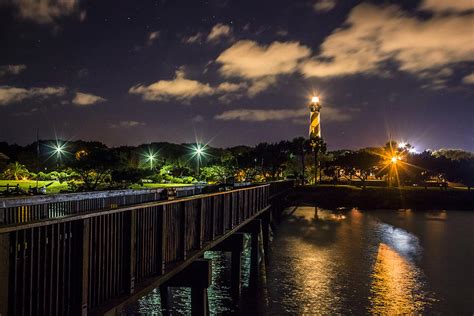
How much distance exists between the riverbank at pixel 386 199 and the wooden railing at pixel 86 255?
63.8 meters

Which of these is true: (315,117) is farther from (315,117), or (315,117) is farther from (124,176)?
(124,176)

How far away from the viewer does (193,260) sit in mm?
10492

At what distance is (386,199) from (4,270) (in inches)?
2898

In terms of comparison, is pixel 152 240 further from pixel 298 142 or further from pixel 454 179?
pixel 298 142

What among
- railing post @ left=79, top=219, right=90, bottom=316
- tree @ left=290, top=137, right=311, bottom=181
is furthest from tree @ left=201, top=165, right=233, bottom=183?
railing post @ left=79, top=219, right=90, bottom=316

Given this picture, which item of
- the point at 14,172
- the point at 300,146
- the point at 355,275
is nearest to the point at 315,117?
the point at 300,146

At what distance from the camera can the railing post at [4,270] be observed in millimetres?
4266

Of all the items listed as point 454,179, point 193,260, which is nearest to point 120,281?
point 193,260

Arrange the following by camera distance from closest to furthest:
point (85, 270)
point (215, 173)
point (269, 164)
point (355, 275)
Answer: point (85, 270), point (355, 275), point (215, 173), point (269, 164)

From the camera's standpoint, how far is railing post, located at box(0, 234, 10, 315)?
14.0 feet

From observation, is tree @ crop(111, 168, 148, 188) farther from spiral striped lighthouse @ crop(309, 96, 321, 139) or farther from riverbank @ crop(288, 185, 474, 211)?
spiral striped lighthouse @ crop(309, 96, 321, 139)

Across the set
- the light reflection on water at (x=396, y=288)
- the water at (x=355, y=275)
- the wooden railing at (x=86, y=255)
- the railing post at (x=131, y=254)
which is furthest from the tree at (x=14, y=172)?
the railing post at (x=131, y=254)

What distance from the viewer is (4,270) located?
4305 millimetres

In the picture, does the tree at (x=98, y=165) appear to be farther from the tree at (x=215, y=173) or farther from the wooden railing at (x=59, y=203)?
the tree at (x=215, y=173)
